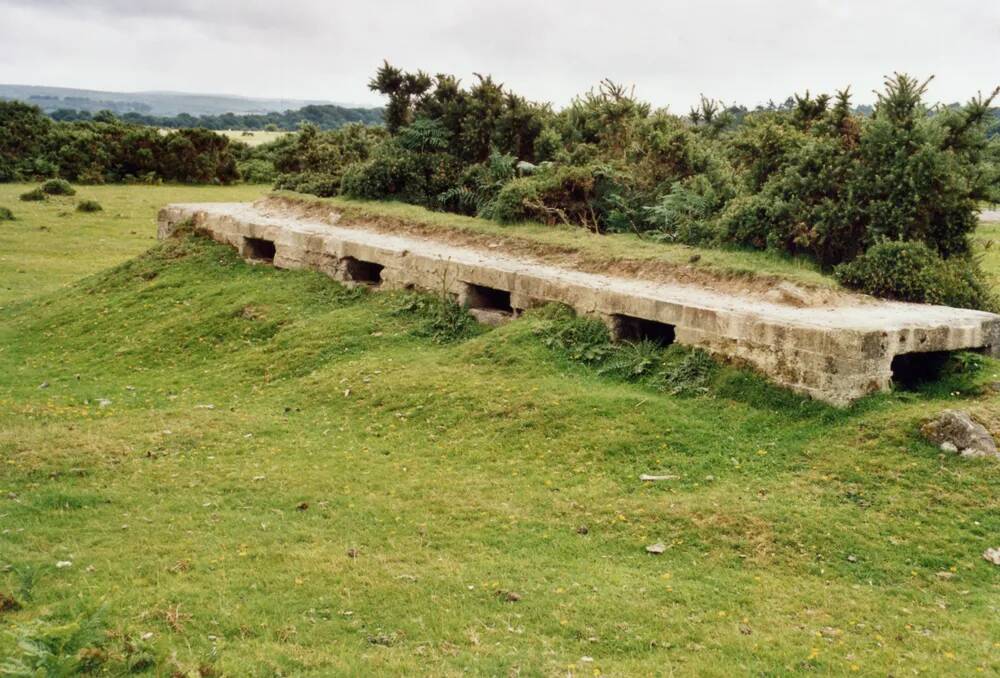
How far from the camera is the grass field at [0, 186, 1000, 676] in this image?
20.7 ft

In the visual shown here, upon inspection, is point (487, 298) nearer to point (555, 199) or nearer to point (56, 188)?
point (555, 199)

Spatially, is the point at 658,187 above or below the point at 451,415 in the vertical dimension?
above

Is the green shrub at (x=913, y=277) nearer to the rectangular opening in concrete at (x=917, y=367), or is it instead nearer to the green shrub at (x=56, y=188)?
the rectangular opening in concrete at (x=917, y=367)

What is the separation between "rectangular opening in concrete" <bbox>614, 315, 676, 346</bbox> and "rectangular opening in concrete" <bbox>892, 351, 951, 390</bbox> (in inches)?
107

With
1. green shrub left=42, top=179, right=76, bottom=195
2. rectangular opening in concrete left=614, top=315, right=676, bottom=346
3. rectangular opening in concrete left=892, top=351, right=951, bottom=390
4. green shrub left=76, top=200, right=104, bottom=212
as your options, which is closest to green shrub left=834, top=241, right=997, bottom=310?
rectangular opening in concrete left=892, top=351, right=951, bottom=390

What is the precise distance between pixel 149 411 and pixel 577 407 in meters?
5.56

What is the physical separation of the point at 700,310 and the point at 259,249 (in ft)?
35.9

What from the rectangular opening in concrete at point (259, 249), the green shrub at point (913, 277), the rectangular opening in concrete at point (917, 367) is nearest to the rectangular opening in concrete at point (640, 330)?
the green shrub at point (913, 277)

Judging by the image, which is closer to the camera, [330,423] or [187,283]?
[330,423]

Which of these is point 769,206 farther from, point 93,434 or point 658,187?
point 93,434

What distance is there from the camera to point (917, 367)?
10.7 metres

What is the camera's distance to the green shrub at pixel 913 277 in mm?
11781

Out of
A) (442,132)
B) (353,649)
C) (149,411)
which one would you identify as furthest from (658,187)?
(353,649)

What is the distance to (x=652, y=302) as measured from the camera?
11555 mm
